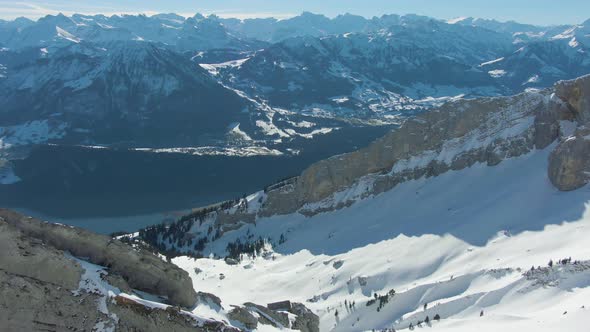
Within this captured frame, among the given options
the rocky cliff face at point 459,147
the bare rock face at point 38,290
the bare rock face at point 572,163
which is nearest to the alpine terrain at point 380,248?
the bare rock face at point 38,290

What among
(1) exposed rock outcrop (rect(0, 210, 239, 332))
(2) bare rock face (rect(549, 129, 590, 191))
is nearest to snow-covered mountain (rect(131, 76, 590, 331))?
(2) bare rock face (rect(549, 129, 590, 191))

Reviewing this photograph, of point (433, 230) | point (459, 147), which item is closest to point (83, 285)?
point (433, 230)

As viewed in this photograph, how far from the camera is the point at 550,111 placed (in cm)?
11225

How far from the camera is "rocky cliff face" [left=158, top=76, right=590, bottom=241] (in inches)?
4242

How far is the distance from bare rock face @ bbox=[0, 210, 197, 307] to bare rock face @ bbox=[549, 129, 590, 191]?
75.0 meters

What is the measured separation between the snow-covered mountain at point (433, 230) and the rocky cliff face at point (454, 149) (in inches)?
10.8

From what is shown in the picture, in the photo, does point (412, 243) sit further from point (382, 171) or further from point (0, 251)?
point (0, 251)

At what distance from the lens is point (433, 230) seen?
9844 centimetres

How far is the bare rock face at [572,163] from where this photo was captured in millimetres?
94500

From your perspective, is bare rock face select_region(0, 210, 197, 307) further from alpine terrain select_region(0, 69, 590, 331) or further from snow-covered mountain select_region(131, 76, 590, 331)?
snow-covered mountain select_region(131, 76, 590, 331)

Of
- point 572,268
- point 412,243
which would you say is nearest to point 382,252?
point 412,243

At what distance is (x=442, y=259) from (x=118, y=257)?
5835cm

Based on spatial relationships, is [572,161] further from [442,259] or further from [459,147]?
[459,147]

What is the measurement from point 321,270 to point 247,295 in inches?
575
